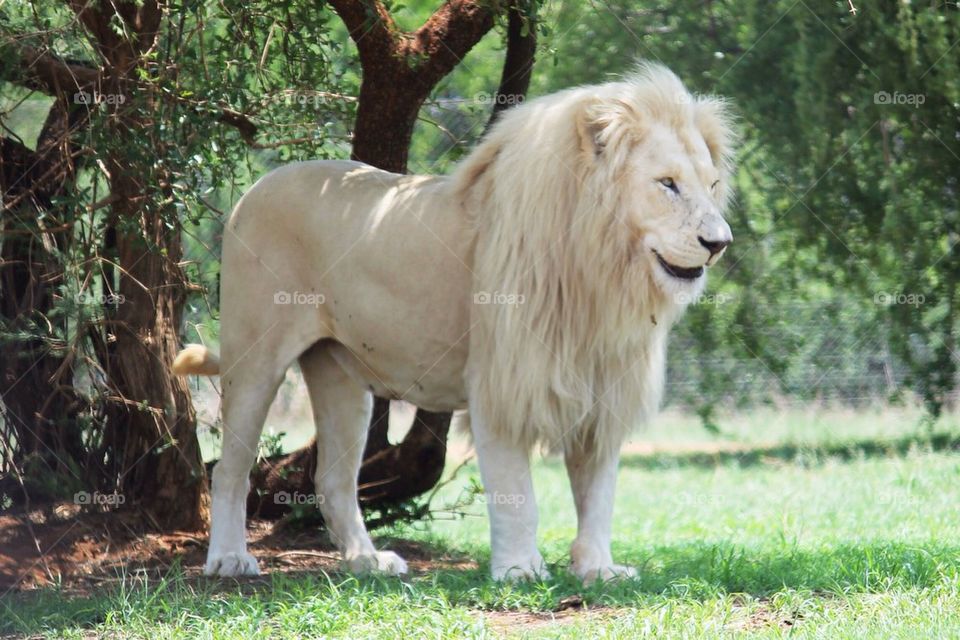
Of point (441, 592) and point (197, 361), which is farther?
point (197, 361)

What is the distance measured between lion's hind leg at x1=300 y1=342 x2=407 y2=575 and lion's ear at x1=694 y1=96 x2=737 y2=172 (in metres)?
1.89

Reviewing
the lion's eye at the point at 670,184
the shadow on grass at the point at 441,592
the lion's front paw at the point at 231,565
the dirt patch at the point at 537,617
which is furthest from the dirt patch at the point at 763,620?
the lion's front paw at the point at 231,565

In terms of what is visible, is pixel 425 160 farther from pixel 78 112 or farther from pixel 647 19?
pixel 78 112

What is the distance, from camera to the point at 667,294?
447cm

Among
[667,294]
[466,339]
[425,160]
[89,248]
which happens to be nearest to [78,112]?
[89,248]

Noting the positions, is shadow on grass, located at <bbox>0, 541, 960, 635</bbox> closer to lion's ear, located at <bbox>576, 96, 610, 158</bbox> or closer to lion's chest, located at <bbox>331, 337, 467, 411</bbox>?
lion's chest, located at <bbox>331, 337, 467, 411</bbox>

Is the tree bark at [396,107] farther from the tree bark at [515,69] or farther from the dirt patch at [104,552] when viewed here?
the dirt patch at [104,552]

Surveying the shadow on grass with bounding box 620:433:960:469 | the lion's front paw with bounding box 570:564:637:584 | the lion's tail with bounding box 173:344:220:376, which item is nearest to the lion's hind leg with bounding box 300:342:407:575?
the lion's tail with bounding box 173:344:220:376

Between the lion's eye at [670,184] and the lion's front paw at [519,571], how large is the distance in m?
1.40

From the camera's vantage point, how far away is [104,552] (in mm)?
5691

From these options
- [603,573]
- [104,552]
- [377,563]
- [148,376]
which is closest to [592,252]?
[603,573]

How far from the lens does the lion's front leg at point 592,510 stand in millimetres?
4664

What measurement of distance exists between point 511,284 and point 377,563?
1377 mm

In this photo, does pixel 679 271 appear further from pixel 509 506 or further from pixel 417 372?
pixel 417 372
